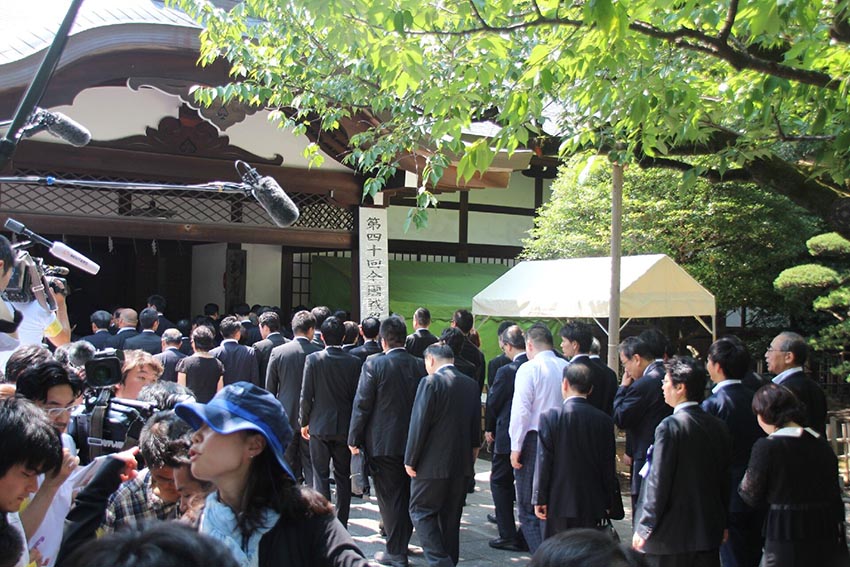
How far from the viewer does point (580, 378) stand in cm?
525

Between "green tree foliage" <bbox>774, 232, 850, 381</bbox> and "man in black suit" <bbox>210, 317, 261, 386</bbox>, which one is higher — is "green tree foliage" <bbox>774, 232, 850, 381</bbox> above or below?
above

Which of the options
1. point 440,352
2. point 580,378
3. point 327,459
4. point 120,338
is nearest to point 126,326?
point 120,338

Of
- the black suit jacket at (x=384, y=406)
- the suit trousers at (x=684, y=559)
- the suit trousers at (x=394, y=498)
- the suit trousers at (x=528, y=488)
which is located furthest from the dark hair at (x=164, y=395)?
the suit trousers at (x=528, y=488)

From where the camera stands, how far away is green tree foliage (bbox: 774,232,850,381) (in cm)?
1058

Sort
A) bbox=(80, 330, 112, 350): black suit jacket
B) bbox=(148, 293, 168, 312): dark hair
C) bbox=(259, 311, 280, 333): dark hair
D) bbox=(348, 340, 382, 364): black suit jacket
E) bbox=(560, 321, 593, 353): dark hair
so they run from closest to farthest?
bbox=(560, 321, 593, 353): dark hair → bbox=(348, 340, 382, 364): black suit jacket → bbox=(80, 330, 112, 350): black suit jacket → bbox=(259, 311, 280, 333): dark hair → bbox=(148, 293, 168, 312): dark hair

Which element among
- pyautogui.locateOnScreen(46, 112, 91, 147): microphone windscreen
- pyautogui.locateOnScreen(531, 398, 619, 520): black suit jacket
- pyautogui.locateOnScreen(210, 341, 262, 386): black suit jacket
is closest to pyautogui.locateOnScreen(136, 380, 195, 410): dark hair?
pyautogui.locateOnScreen(46, 112, 91, 147): microphone windscreen

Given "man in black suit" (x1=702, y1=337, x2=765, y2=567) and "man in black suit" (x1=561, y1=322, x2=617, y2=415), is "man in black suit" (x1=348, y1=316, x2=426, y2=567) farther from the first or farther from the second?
"man in black suit" (x1=702, y1=337, x2=765, y2=567)

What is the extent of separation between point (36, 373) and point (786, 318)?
14197 mm

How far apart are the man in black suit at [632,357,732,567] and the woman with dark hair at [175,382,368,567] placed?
2829 mm

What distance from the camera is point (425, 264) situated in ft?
47.7

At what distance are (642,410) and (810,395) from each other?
129cm

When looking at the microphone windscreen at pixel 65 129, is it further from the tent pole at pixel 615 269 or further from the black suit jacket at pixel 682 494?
the tent pole at pixel 615 269

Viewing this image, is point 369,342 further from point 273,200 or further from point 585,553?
point 585,553

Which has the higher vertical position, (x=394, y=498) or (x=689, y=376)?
(x=689, y=376)
